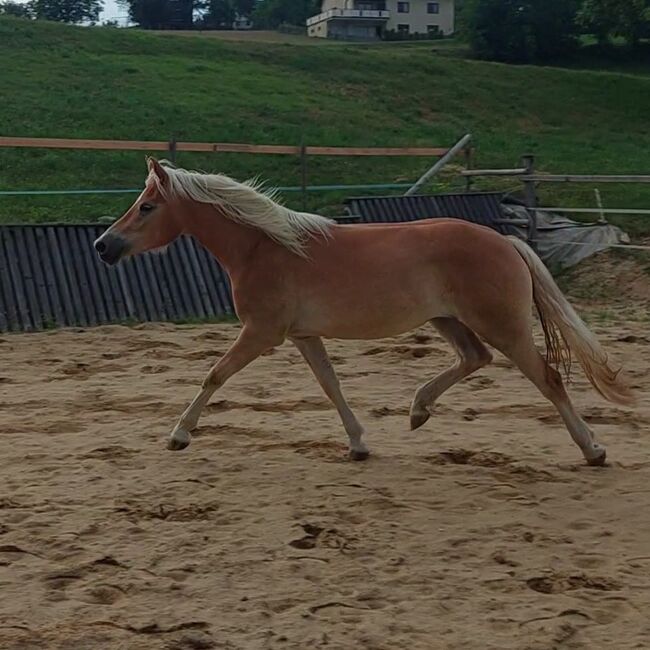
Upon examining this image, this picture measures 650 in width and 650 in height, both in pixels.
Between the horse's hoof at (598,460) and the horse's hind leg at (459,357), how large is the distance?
832mm

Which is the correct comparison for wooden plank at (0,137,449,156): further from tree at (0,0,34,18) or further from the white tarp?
tree at (0,0,34,18)

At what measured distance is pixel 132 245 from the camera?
19.1 ft

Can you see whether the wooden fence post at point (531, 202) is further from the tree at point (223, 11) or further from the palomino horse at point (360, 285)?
the tree at point (223, 11)

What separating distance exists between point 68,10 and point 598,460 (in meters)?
70.9

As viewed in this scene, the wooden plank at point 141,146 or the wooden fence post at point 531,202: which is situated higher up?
the wooden plank at point 141,146

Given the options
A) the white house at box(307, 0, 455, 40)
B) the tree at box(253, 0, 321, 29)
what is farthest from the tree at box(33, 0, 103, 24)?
the white house at box(307, 0, 455, 40)

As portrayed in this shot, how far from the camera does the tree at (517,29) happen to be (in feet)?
142

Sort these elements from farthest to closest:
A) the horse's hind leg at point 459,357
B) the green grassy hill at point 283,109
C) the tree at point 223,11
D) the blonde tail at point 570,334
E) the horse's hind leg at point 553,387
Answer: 1. the tree at point 223,11
2. the green grassy hill at point 283,109
3. the horse's hind leg at point 459,357
4. the blonde tail at point 570,334
5. the horse's hind leg at point 553,387

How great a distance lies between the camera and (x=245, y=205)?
5.79 metres

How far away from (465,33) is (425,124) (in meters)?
20.2

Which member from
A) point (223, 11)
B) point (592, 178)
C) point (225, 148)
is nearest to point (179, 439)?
point (225, 148)

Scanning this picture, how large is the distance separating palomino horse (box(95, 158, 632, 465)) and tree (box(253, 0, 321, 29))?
68338mm

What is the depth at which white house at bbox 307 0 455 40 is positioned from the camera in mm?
64625

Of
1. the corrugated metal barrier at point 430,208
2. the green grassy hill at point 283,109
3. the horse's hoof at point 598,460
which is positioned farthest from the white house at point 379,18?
the horse's hoof at point 598,460
